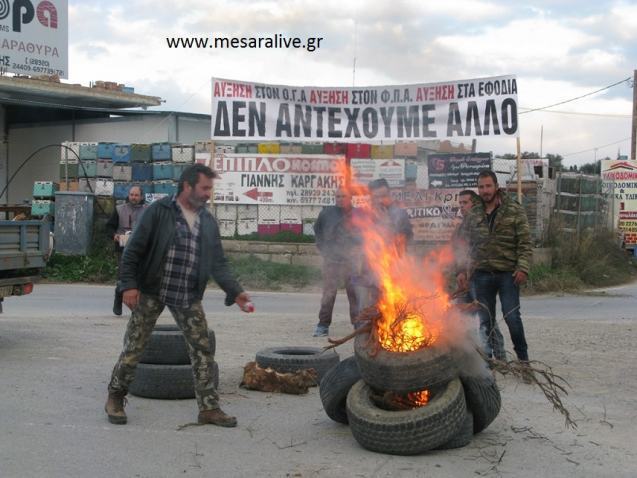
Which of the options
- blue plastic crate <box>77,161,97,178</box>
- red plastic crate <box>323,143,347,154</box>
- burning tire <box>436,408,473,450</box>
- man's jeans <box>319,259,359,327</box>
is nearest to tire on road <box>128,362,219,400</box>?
burning tire <box>436,408,473,450</box>

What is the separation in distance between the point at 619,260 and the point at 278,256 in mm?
10056

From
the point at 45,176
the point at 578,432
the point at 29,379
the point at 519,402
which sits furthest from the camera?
the point at 45,176

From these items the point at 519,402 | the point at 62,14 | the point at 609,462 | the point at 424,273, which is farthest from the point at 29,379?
the point at 62,14

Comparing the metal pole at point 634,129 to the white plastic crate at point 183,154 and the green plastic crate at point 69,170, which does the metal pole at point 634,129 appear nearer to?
the white plastic crate at point 183,154

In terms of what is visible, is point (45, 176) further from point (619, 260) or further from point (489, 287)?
point (489, 287)

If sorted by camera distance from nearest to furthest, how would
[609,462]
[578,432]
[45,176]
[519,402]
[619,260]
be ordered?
[609,462] < [578,432] < [519,402] < [619,260] < [45,176]

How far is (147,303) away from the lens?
19.7ft

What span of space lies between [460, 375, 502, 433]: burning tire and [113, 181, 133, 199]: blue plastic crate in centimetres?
1648

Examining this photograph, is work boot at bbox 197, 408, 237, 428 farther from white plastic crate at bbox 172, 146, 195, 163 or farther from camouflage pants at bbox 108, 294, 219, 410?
white plastic crate at bbox 172, 146, 195, 163

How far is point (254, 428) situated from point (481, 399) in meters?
1.67

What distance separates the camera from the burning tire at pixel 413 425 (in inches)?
204

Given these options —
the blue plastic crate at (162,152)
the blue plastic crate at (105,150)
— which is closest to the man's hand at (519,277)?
the blue plastic crate at (162,152)

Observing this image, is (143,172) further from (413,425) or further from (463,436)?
(413,425)

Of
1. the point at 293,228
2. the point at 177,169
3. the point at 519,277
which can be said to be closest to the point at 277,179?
the point at 293,228
